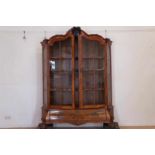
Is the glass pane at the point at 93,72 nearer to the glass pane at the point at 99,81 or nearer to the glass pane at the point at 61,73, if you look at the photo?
the glass pane at the point at 99,81

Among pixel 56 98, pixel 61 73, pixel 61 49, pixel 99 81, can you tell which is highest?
pixel 61 49

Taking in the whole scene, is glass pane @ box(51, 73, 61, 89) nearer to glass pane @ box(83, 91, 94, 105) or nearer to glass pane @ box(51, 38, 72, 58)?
glass pane @ box(51, 38, 72, 58)

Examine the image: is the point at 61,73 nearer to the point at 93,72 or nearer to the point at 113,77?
the point at 93,72

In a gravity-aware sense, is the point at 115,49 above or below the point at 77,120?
above

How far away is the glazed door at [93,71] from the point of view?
3.53 metres

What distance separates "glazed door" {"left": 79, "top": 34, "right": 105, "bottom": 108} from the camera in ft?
11.6

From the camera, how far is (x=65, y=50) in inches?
139

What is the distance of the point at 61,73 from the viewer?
357 centimetres

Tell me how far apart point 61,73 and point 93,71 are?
1.91 feet

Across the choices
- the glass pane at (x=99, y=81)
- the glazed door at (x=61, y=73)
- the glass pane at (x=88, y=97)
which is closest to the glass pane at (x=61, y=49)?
the glazed door at (x=61, y=73)

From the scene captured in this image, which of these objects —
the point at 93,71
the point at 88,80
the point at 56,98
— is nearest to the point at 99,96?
the point at 88,80
